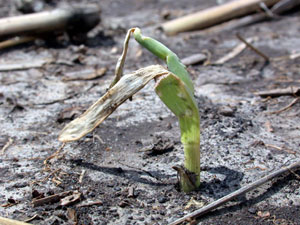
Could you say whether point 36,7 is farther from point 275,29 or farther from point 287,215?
point 287,215

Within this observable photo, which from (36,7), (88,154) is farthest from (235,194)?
(36,7)

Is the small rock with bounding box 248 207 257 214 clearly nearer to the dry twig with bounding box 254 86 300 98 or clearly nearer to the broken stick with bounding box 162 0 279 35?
the dry twig with bounding box 254 86 300 98

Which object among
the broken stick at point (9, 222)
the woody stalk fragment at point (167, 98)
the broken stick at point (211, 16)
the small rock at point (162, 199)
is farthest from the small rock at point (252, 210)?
the broken stick at point (211, 16)

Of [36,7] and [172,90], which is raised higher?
[36,7]

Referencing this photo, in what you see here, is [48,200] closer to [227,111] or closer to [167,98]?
[167,98]

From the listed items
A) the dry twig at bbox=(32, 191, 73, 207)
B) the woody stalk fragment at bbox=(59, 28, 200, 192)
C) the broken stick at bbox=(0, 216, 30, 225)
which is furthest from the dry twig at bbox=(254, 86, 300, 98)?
the broken stick at bbox=(0, 216, 30, 225)

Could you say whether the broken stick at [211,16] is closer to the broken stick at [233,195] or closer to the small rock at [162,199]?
the broken stick at [233,195]
